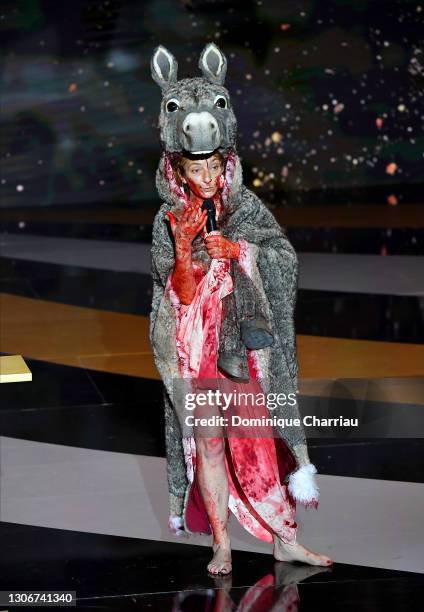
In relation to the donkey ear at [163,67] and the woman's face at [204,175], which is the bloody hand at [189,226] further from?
the donkey ear at [163,67]

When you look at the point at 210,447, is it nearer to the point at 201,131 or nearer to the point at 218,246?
the point at 218,246

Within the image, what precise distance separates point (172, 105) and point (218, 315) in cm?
65

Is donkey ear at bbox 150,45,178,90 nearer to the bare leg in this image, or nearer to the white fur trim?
the bare leg

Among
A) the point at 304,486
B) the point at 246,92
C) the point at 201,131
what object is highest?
the point at 246,92

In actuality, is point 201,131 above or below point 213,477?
above

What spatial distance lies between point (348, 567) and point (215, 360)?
79 centimetres

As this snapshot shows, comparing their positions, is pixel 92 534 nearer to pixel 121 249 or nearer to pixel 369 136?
pixel 121 249

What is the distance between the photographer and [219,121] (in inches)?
158

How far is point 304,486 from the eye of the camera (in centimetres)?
409

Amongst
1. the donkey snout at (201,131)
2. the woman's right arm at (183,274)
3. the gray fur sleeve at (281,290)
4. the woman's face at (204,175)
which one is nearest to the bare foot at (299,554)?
the gray fur sleeve at (281,290)

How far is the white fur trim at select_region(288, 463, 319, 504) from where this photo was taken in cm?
408

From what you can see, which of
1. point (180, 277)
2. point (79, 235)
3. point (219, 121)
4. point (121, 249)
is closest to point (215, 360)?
point (180, 277)

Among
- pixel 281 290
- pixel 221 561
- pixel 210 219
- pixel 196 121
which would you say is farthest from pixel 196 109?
pixel 221 561

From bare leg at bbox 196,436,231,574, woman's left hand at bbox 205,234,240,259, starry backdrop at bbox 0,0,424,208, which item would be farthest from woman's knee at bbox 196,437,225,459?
starry backdrop at bbox 0,0,424,208
